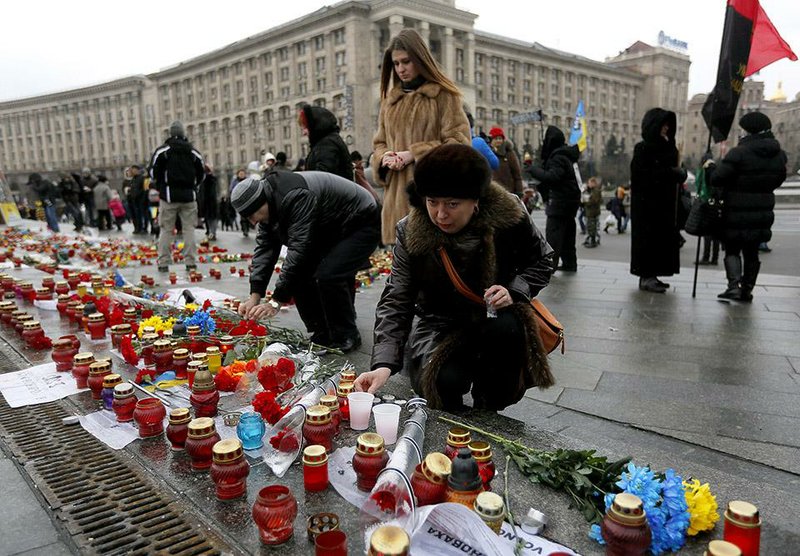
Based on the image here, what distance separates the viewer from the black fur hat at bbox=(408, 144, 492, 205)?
232 cm

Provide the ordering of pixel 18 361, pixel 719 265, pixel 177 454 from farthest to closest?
1. pixel 719 265
2. pixel 18 361
3. pixel 177 454

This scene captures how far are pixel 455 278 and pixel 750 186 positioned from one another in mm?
4587

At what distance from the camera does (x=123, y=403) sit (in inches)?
103

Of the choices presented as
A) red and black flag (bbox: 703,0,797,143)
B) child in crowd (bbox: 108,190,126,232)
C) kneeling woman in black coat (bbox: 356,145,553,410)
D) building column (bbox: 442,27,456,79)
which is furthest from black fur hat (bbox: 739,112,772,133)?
building column (bbox: 442,27,456,79)

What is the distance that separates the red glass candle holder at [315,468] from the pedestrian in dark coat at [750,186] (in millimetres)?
5276

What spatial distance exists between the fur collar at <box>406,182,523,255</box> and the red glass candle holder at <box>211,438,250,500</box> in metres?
1.13

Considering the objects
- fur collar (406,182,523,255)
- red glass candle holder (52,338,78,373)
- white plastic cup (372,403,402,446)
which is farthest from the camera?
red glass candle holder (52,338,78,373)

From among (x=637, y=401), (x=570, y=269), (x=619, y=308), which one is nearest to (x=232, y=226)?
(x=570, y=269)

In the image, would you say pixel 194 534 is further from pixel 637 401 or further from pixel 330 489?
pixel 637 401

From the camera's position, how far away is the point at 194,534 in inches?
71.4

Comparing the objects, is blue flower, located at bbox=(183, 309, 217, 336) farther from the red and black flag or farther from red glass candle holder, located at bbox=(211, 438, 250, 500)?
the red and black flag

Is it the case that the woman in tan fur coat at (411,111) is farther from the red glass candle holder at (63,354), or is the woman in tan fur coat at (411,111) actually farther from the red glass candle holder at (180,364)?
the red glass candle holder at (63,354)

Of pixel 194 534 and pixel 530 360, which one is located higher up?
pixel 530 360

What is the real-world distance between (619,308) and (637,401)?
262 cm
